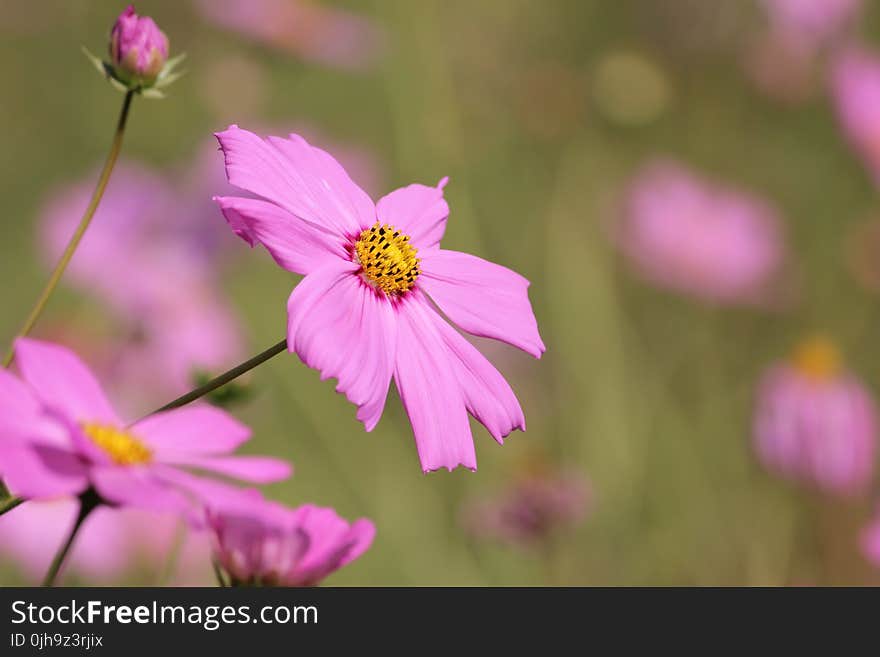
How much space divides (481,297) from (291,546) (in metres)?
0.14

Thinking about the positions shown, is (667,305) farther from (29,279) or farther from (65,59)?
(65,59)

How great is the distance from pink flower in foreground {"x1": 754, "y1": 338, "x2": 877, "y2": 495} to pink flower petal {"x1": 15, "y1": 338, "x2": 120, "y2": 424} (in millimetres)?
783

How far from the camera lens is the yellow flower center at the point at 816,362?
44.3 inches

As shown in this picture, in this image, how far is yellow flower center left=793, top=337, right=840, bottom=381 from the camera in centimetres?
112

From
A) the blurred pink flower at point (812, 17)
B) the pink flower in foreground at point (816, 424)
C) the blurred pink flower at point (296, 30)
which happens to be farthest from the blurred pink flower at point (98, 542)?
the blurred pink flower at point (812, 17)

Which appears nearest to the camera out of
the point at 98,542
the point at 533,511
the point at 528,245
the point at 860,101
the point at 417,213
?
the point at 417,213

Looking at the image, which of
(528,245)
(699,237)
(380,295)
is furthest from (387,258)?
(528,245)

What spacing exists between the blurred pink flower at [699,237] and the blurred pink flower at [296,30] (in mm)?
447

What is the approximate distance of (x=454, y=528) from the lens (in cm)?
147

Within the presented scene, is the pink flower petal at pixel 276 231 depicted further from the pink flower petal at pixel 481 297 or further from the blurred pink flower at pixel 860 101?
the blurred pink flower at pixel 860 101

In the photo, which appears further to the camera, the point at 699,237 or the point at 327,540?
the point at 699,237

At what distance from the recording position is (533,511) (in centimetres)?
99

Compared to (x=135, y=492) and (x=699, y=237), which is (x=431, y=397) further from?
(x=699, y=237)

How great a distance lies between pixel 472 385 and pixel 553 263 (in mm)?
1217
